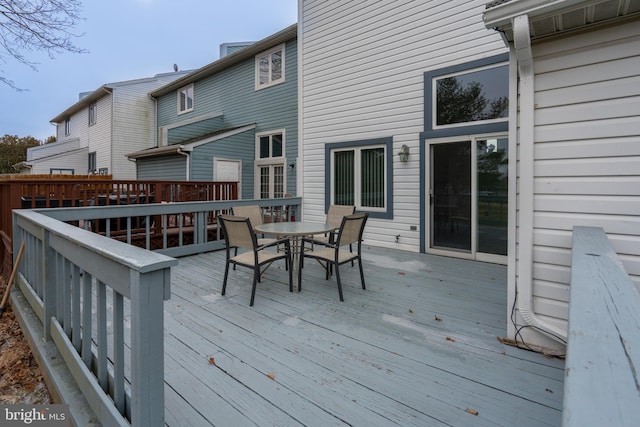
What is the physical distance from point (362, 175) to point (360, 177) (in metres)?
0.06

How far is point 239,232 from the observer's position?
11.2 feet

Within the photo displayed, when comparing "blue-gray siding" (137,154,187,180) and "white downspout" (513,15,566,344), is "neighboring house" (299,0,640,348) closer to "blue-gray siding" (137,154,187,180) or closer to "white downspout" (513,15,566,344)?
"white downspout" (513,15,566,344)

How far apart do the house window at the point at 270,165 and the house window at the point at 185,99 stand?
14.2ft

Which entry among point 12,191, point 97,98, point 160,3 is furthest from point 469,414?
point 97,98

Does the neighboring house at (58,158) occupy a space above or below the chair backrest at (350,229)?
above

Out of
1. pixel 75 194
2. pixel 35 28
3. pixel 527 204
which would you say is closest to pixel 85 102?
pixel 35 28

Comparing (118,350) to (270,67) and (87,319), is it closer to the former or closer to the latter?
(87,319)

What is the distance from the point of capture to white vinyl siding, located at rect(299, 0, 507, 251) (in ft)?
17.4

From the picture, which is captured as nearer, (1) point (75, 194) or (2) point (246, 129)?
(1) point (75, 194)

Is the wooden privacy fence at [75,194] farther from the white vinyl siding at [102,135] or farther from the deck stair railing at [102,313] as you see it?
the white vinyl siding at [102,135]

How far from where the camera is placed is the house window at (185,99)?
40.3 feet

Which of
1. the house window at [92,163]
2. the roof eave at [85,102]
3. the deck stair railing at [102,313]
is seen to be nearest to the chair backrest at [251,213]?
the deck stair railing at [102,313]

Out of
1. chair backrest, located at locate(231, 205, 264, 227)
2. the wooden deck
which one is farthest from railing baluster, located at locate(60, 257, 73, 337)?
chair backrest, located at locate(231, 205, 264, 227)

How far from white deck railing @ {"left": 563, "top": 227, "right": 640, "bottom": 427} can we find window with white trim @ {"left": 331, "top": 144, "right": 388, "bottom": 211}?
494 cm
